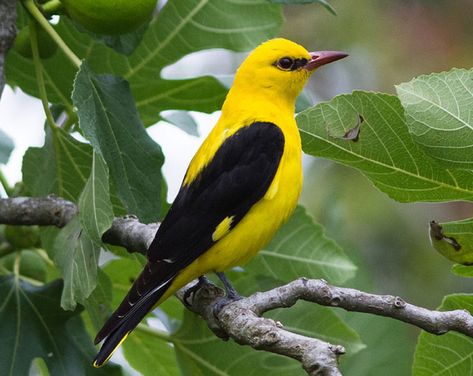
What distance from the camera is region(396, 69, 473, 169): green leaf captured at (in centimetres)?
235

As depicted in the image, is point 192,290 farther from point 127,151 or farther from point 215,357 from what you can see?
point 127,151

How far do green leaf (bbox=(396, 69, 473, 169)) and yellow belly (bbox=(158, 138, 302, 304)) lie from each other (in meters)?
0.77

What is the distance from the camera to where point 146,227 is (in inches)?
114

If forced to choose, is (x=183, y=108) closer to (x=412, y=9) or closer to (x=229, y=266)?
(x=229, y=266)

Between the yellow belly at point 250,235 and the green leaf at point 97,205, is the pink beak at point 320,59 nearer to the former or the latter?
the yellow belly at point 250,235

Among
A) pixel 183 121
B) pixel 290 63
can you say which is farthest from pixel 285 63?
pixel 183 121

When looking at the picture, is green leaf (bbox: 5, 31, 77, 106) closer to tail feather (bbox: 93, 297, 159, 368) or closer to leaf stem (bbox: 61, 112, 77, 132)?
leaf stem (bbox: 61, 112, 77, 132)

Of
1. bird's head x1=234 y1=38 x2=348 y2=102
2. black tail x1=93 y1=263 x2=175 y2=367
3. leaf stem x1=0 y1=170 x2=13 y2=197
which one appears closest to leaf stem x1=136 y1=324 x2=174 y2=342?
black tail x1=93 y1=263 x2=175 y2=367

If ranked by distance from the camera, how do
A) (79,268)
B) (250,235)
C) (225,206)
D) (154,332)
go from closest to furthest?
(79,268) → (250,235) → (225,206) → (154,332)

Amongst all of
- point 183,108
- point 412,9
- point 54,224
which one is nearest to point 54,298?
point 54,224

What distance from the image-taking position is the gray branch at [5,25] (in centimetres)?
280

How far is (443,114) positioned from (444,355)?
0.65 metres

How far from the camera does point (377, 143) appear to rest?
2508mm

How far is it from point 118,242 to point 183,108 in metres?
0.76
